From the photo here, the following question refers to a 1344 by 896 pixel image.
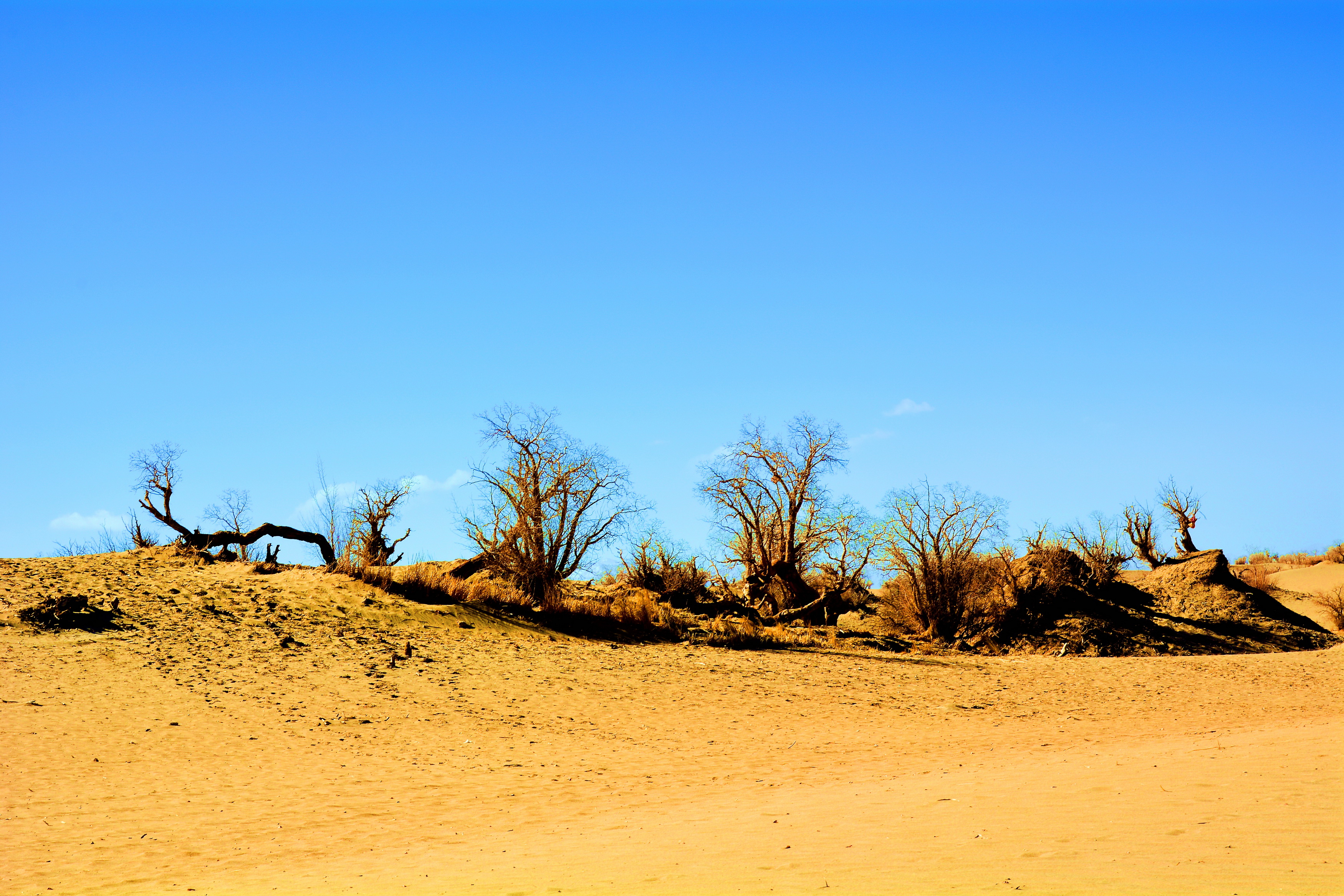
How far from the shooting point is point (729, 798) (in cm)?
1200

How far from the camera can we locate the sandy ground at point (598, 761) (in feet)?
27.9

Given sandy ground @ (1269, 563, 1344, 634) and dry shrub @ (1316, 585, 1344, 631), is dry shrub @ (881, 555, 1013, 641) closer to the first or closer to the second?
sandy ground @ (1269, 563, 1344, 634)

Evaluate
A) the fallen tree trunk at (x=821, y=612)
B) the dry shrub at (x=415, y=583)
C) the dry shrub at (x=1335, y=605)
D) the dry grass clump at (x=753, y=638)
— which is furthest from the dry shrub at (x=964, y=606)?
the dry shrub at (x=1335, y=605)

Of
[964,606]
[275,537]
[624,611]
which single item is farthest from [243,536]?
[964,606]

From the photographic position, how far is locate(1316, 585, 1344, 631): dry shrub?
34.8m

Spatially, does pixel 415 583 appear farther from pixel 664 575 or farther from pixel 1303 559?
pixel 1303 559

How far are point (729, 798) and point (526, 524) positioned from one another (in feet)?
61.4

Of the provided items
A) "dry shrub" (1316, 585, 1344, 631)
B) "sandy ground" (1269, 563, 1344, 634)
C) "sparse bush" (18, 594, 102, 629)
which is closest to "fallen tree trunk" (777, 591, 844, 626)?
"sandy ground" (1269, 563, 1344, 634)

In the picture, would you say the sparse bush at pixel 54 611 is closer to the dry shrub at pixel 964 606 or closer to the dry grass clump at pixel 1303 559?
the dry shrub at pixel 964 606

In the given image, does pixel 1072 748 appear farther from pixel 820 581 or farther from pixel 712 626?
Result: pixel 820 581

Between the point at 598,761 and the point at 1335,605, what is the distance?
33.1 metres

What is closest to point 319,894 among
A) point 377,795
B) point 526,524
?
point 377,795

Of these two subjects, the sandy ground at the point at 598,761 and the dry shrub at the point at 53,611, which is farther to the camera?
the dry shrub at the point at 53,611

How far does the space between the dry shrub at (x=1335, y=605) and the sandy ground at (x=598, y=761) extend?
10.7 m
